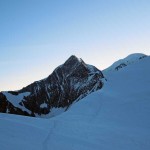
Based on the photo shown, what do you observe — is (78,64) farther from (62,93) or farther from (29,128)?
(29,128)

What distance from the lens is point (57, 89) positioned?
582ft

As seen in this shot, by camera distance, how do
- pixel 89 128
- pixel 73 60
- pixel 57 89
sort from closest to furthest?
pixel 89 128 < pixel 73 60 < pixel 57 89

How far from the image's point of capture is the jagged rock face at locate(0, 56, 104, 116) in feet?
523

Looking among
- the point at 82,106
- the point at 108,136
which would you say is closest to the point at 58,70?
the point at 82,106

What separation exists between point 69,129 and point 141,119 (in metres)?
8.74

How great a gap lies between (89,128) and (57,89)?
158 meters

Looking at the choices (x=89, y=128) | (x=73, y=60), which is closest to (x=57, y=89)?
(x=73, y=60)

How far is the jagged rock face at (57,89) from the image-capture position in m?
159

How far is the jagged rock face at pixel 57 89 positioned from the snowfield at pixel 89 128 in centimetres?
12267

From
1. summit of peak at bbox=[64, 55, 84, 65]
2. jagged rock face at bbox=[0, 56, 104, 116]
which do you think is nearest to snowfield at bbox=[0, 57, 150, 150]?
jagged rock face at bbox=[0, 56, 104, 116]

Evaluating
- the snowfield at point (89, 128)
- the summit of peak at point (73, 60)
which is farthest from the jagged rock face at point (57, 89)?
the snowfield at point (89, 128)

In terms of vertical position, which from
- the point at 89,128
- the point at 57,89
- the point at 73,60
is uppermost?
the point at 73,60

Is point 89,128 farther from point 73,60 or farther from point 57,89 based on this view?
point 57,89

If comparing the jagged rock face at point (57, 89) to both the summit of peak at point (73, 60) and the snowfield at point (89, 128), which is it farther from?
the snowfield at point (89, 128)
